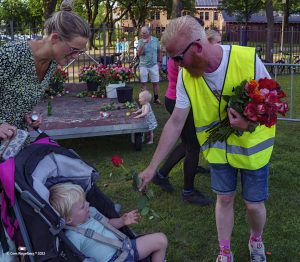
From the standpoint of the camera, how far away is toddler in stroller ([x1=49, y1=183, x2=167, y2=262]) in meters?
2.48

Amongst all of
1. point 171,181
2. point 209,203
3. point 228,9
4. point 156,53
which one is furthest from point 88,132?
point 228,9

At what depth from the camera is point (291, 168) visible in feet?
17.4

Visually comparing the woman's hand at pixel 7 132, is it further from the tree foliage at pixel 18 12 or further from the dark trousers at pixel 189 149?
the tree foliage at pixel 18 12

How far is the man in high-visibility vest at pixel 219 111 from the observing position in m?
2.43

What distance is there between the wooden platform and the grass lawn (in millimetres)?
399

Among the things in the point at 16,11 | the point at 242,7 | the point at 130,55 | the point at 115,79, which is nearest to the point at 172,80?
the point at 115,79

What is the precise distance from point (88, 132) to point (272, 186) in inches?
100.0

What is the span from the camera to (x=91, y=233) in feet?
8.21

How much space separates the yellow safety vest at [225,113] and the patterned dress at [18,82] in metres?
0.98

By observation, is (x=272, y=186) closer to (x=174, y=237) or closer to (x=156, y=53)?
(x=174, y=237)

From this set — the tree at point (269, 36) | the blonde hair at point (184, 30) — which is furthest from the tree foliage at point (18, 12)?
the blonde hair at point (184, 30)

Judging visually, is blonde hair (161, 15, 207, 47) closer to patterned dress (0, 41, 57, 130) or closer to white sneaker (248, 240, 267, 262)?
patterned dress (0, 41, 57, 130)

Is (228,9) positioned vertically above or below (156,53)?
above

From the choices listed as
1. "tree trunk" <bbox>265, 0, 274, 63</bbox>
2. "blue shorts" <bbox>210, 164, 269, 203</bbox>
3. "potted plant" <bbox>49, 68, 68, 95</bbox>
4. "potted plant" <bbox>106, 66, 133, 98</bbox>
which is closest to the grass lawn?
"blue shorts" <bbox>210, 164, 269, 203</bbox>
